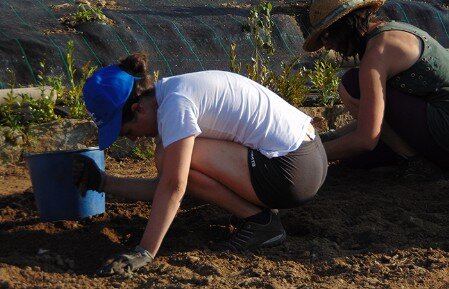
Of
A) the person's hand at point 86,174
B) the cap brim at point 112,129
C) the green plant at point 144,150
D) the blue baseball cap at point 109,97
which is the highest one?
the blue baseball cap at point 109,97

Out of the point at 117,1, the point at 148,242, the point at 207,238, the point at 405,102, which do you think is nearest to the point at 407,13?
the point at 117,1

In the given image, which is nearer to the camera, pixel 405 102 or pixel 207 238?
pixel 207 238

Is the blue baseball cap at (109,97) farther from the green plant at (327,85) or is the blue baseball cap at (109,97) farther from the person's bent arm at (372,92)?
the green plant at (327,85)

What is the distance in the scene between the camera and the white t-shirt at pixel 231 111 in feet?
11.6

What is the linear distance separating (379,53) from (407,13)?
150 inches

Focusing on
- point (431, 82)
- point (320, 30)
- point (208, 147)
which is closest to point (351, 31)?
point (320, 30)

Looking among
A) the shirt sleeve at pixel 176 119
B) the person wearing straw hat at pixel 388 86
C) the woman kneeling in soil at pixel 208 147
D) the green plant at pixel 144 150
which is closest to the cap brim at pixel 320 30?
the person wearing straw hat at pixel 388 86

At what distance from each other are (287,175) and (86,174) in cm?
88

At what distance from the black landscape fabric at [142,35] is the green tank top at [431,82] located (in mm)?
2166

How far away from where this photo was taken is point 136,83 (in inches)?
143

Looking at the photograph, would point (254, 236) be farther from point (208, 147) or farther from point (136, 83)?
point (136, 83)

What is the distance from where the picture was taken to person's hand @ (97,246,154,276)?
3480 millimetres

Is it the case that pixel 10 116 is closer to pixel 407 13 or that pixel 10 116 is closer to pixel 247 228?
pixel 247 228

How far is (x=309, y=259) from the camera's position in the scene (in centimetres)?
377
